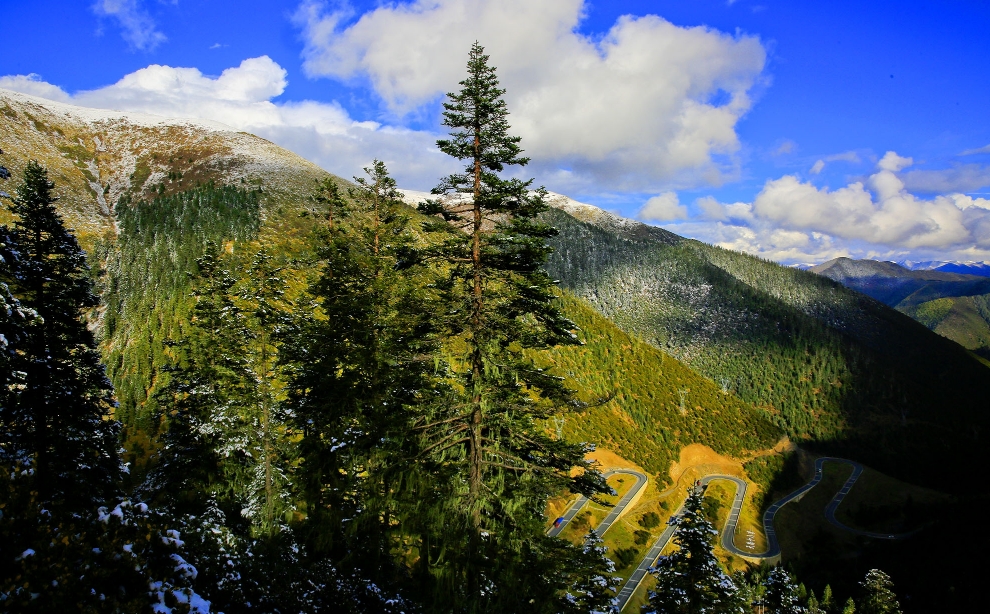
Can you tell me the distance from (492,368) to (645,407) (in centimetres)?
8917

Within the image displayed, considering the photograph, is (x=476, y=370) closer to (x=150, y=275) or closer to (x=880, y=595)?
(x=880, y=595)

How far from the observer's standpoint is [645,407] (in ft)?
299

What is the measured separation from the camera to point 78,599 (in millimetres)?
5719

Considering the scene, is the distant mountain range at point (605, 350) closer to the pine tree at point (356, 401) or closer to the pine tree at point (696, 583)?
the pine tree at point (696, 583)

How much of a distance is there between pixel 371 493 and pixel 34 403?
383 inches

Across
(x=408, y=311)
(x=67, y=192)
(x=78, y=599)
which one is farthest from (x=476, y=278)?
(x=67, y=192)

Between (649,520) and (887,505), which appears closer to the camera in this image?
(649,520)

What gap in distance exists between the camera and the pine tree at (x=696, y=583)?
1933 centimetres

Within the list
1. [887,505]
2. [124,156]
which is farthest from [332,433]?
[124,156]

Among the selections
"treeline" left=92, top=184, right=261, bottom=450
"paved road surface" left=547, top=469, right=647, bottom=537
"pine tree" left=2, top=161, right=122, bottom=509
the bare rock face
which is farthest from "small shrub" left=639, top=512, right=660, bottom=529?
the bare rock face

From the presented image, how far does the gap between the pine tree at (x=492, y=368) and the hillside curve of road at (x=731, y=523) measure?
108ft

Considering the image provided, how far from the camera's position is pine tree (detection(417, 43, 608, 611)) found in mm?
9688

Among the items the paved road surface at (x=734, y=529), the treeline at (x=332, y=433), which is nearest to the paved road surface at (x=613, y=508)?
the paved road surface at (x=734, y=529)

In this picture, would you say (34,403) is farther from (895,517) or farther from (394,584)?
(895,517)
